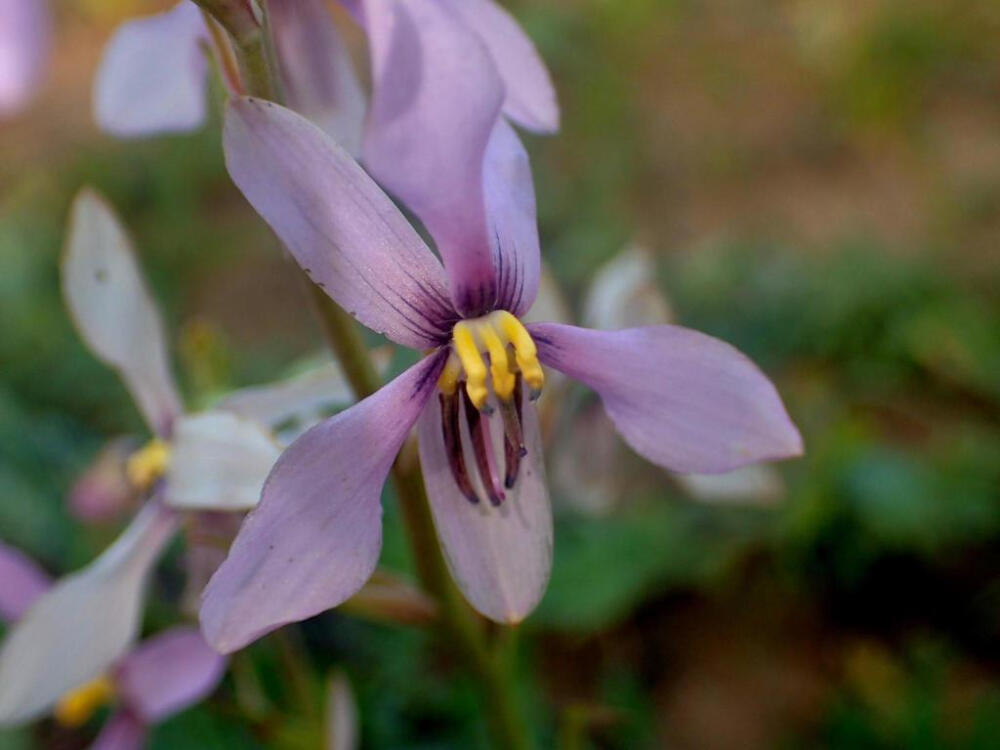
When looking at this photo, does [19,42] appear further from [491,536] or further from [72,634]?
[491,536]

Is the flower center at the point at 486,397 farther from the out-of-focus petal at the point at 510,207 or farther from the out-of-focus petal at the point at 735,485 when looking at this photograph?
the out-of-focus petal at the point at 735,485

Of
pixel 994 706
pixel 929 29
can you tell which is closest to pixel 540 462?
pixel 994 706

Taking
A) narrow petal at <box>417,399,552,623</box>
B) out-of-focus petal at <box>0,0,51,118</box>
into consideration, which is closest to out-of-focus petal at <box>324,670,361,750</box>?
narrow petal at <box>417,399,552,623</box>

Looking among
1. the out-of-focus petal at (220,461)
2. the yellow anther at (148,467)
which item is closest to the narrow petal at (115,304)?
the yellow anther at (148,467)

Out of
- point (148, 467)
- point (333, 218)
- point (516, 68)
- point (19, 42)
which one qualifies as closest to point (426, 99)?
point (333, 218)

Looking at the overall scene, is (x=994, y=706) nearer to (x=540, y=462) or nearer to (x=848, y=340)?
(x=848, y=340)

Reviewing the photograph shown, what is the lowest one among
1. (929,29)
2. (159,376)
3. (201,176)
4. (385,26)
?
(201,176)
